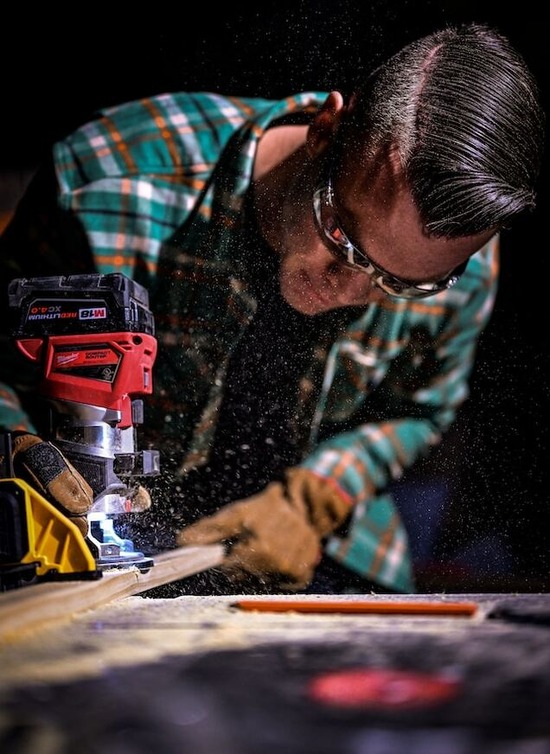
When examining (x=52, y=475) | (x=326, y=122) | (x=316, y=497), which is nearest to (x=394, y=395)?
(x=316, y=497)

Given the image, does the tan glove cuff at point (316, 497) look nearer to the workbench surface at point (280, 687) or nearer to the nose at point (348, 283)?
the nose at point (348, 283)

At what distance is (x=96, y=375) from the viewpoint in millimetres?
1321

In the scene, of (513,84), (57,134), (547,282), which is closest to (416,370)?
(547,282)

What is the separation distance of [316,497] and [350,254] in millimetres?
677

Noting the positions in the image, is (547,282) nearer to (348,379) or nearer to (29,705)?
(348,379)

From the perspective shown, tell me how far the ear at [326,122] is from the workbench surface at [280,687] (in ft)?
3.67

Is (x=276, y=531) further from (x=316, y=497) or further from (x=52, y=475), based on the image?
(x=52, y=475)

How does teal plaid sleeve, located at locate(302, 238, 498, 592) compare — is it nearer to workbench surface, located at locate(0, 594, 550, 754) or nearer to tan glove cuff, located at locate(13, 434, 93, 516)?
tan glove cuff, located at locate(13, 434, 93, 516)

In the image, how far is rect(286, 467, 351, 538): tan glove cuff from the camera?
1882mm

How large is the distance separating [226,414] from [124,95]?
0.96 metres

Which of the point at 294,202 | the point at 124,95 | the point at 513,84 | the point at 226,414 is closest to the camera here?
the point at 513,84

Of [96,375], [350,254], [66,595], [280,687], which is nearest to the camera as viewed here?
[280,687]

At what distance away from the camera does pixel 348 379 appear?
2.00 metres

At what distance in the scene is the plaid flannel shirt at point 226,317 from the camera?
1766mm
